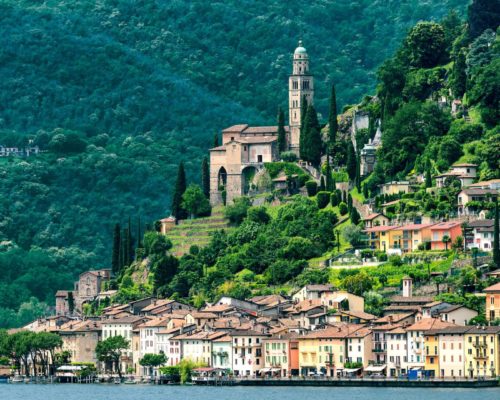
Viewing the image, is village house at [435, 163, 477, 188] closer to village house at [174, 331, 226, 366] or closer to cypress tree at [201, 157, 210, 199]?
village house at [174, 331, 226, 366]

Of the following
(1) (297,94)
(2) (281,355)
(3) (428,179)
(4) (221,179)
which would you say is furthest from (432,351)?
(4) (221,179)

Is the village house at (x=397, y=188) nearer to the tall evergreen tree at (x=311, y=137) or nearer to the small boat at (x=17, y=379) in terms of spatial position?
the tall evergreen tree at (x=311, y=137)

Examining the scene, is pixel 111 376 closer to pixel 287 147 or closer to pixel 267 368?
pixel 267 368

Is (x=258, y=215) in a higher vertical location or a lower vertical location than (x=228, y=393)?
higher

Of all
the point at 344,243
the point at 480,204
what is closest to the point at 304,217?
the point at 344,243

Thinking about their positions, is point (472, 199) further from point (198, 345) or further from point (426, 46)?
point (426, 46)

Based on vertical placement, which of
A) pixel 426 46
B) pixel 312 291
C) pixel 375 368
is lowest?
pixel 375 368
